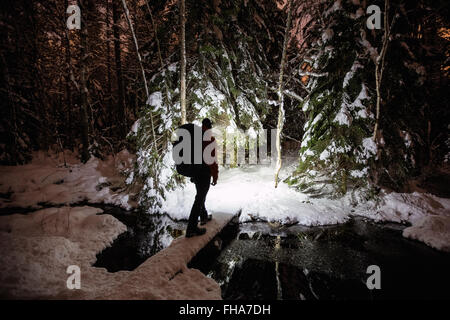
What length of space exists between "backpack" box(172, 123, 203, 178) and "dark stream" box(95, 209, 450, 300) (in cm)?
176

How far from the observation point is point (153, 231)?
19.9 feet

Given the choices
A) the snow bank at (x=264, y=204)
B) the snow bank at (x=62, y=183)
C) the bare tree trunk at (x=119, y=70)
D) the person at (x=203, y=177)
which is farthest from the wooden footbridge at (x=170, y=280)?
the bare tree trunk at (x=119, y=70)

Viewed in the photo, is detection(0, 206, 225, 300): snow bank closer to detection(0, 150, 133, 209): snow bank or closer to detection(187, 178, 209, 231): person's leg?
detection(187, 178, 209, 231): person's leg

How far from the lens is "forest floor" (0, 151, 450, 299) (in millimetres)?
3396

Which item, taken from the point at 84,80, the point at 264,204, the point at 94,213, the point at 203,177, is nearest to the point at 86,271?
the point at 203,177

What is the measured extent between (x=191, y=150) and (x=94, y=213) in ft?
16.1

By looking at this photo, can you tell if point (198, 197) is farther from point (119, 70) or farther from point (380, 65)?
point (119, 70)

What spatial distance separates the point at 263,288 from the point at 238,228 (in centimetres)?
254

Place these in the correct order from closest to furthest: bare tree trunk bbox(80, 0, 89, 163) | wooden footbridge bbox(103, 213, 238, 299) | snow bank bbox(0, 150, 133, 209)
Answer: wooden footbridge bbox(103, 213, 238, 299) < snow bank bbox(0, 150, 133, 209) < bare tree trunk bbox(80, 0, 89, 163)

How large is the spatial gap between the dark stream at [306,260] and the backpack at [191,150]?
176 centimetres

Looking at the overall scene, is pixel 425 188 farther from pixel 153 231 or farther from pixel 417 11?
pixel 153 231

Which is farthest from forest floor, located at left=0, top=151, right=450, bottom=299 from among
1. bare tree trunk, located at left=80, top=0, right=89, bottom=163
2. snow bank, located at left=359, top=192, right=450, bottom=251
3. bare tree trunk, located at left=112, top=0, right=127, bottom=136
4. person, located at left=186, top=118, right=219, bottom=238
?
bare tree trunk, located at left=112, top=0, right=127, bottom=136

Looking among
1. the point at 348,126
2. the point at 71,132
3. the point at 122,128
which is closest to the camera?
the point at 348,126
